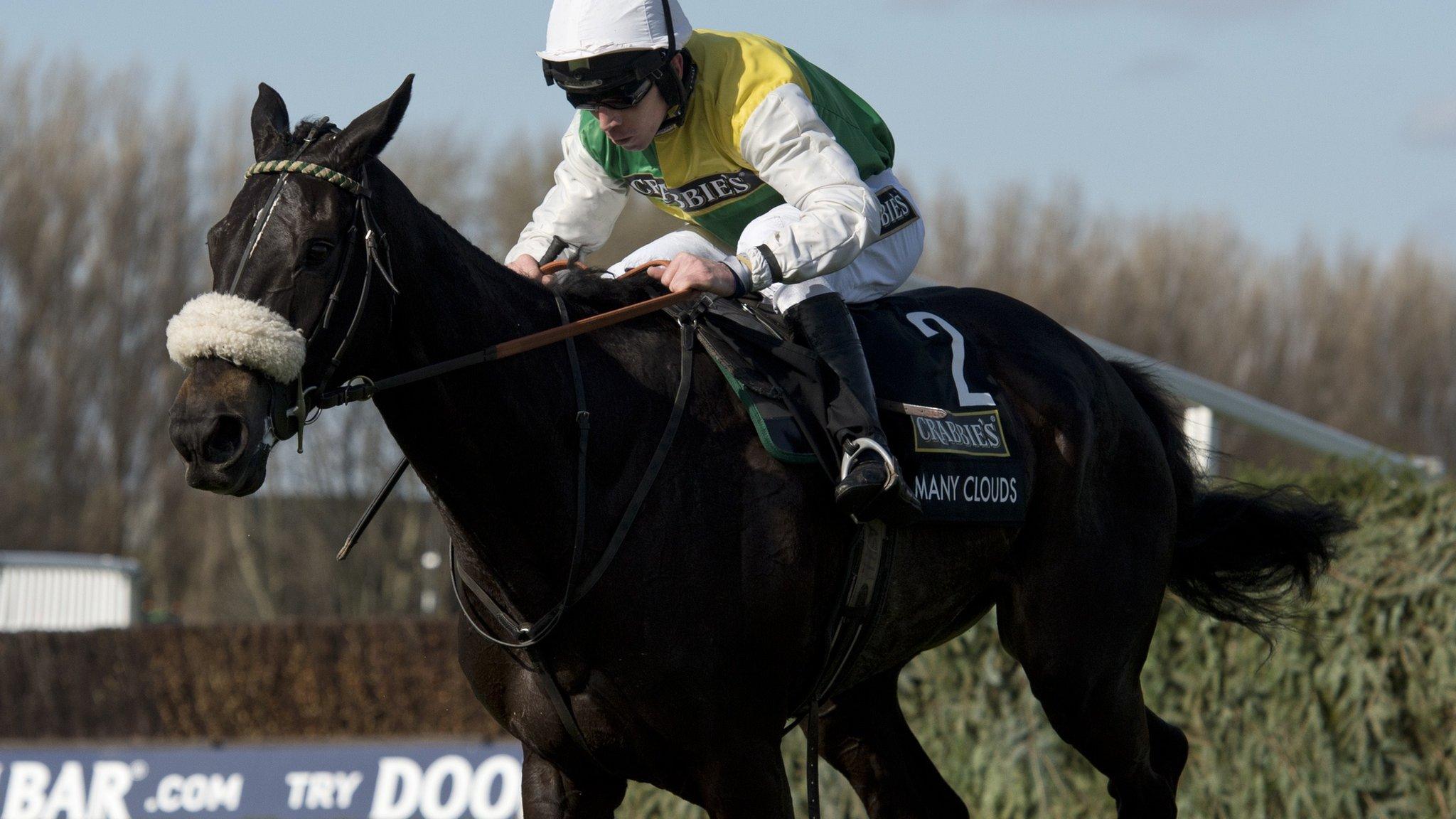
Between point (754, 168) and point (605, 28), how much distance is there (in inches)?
18.8

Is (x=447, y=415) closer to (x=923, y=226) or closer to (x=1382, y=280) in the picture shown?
(x=923, y=226)

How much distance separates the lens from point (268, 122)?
3.10 m

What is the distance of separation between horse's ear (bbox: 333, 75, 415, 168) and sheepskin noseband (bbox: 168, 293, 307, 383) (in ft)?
1.17

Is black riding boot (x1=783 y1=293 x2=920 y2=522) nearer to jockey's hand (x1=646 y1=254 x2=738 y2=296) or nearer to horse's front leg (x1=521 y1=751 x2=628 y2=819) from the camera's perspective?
jockey's hand (x1=646 y1=254 x2=738 y2=296)

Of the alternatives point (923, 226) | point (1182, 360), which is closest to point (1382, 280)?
point (1182, 360)

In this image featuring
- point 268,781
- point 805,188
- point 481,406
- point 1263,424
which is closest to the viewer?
point 481,406

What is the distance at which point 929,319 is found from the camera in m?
4.09

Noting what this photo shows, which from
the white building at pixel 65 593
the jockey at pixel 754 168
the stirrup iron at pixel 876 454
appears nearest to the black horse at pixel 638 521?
the stirrup iron at pixel 876 454

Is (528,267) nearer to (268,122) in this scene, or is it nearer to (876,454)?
(268,122)

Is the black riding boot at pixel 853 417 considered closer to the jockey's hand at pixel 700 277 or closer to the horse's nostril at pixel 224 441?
the jockey's hand at pixel 700 277

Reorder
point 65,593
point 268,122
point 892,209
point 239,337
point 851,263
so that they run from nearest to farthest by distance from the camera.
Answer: point 239,337 → point 268,122 → point 851,263 → point 892,209 → point 65,593

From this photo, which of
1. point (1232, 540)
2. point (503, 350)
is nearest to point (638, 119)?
point (503, 350)

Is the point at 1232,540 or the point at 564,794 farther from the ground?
the point at 1232,540

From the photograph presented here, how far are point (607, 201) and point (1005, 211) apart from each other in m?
34.6
